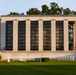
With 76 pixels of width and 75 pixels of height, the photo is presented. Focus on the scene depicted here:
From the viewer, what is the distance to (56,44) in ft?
312

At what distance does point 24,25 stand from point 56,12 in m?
25.4

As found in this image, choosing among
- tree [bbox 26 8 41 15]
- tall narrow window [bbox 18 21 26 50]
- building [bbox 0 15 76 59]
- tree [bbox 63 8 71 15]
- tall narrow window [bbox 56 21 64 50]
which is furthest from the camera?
tree [bbox 63 8 71 15]

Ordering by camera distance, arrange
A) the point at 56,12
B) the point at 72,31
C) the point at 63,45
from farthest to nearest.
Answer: the point at 56,12 < the point at 72,31 < the point at 63,45

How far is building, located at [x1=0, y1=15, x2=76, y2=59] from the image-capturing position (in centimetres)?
9465

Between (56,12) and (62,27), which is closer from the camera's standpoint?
(62,27)

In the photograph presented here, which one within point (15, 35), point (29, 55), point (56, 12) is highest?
point (56, 12)

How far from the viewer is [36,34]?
314 ft

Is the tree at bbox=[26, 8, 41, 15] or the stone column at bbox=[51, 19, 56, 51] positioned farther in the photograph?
the tree at bbox=[26, 8, 41, 15]

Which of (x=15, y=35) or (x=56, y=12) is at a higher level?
(x=56, y=12)

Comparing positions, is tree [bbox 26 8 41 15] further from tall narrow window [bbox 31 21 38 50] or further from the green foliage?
tall narrow window [bbox 31 21 38 50]

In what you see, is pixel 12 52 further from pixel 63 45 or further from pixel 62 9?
pixel 62 9

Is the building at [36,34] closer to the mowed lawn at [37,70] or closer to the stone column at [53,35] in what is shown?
the stone column at [53,35]

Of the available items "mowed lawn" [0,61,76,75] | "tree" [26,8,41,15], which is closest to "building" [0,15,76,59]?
"tree" [26,8,41,15]

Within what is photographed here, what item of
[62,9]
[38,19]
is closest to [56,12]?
[62,9]
